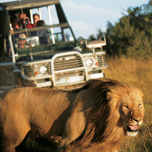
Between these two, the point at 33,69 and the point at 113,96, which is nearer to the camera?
the point at 113,96

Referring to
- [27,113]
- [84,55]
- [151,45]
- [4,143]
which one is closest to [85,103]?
[27,113]

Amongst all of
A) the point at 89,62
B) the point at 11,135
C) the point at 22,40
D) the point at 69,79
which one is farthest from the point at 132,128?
the point at 22,40

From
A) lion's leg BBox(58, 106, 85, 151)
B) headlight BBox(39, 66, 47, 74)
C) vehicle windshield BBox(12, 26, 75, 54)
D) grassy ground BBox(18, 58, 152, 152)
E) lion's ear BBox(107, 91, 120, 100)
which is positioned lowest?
grassy ground BBox(18, 58, 152, 152)

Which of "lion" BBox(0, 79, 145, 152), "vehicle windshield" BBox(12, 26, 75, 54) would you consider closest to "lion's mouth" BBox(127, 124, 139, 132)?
"lion" BBox(0, 79, 145, 152)

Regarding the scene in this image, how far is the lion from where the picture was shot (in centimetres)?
289

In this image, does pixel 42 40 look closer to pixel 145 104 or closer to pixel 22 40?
pixel 22 40

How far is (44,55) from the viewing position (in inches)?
297

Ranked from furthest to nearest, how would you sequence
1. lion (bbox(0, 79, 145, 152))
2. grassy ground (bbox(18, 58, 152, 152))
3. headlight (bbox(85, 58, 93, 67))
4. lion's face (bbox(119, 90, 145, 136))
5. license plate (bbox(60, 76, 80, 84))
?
headlight (bbox(85, 58, 93, 67)), license plate (bbox(60, 76, 80, 84)), grassy ground (bbox(18, 58, 152, 152)), lion (bbox(0, 79, 145, 152)), lion's face (bbox(119, 90, 145, 136))

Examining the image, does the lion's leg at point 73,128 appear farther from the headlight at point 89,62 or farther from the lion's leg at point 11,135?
the headlight at point 89,62

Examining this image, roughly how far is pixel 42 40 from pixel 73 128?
5.45 metres

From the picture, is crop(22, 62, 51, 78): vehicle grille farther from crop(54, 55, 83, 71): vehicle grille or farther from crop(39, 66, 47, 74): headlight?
crop(54, 55, 83, 71): vehicle grille

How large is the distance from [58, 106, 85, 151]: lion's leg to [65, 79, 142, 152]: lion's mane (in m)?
0.05

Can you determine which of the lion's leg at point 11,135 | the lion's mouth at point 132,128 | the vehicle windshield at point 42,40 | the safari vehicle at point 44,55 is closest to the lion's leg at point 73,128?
the lion's mouth at point 132,128

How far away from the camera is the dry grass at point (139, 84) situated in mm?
3946
